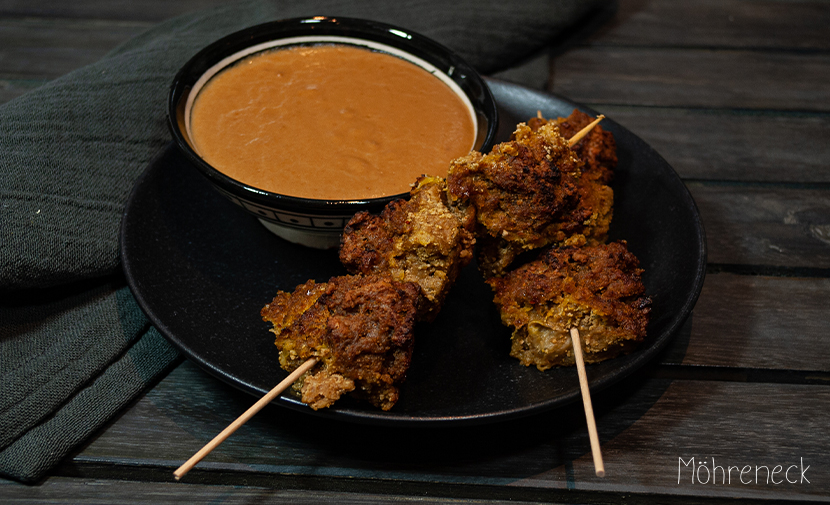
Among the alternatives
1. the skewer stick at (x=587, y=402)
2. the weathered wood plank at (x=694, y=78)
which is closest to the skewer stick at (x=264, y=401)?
the skewer stick at (x=587, y=402)

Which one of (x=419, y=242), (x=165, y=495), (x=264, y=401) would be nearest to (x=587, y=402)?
(x=419, y=242)

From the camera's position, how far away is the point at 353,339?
1.92 metres

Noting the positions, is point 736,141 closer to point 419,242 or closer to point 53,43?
point 419,242

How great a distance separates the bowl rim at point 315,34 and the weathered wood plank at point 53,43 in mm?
1380

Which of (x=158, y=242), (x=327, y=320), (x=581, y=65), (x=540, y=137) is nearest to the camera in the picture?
(x=327, y=320)

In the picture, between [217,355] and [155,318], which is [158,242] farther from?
[217,355]

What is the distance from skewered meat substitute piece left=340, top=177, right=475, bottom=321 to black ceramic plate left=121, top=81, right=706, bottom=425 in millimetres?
264

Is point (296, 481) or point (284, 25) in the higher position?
point (284, 25)

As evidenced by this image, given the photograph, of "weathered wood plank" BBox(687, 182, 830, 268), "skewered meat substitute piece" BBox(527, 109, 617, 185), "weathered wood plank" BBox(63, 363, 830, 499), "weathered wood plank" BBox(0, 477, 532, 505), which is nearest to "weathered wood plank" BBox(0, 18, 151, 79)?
"weathered wood plank" BBox(63, 363, 830, 499)

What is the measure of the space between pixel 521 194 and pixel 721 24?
2972 mm

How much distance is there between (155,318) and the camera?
7.17ft

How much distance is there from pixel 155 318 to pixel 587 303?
1.41 m

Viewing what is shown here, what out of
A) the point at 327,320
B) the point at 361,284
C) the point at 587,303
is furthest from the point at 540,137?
the point at 327,320

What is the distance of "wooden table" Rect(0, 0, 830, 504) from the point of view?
207 cm
